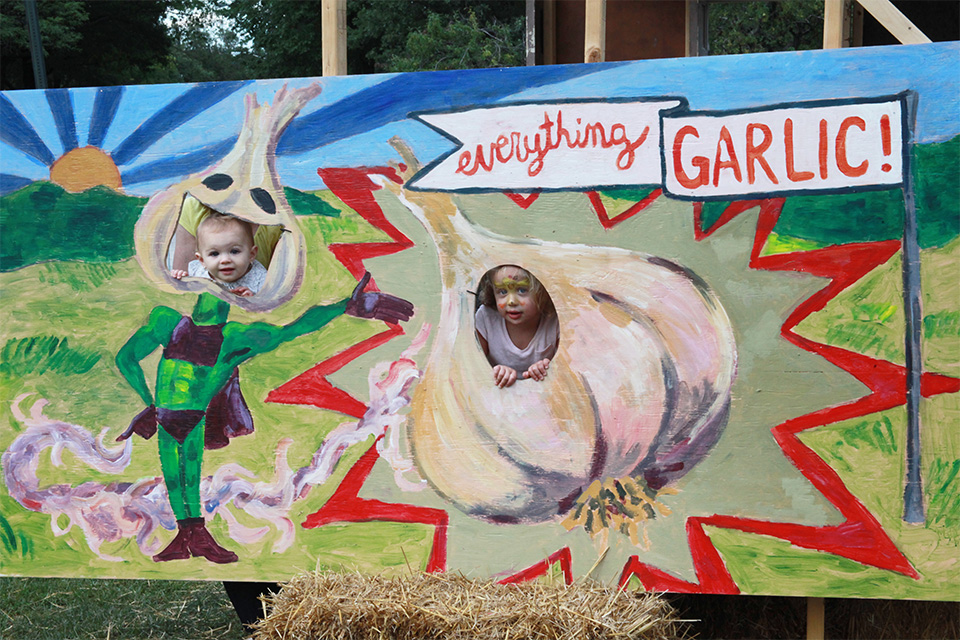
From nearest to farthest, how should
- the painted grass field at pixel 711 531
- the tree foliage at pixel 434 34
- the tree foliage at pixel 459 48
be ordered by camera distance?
the painted grass field at pixel 711 531 < the tree foliage at pixel 459 48 < the tree foliage at pixel 434 34

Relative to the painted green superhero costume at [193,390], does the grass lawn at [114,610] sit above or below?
below

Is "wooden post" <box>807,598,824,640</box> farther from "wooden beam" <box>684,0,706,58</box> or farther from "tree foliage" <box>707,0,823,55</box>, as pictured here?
"tree foliage" <box>707,0,823,55</box>

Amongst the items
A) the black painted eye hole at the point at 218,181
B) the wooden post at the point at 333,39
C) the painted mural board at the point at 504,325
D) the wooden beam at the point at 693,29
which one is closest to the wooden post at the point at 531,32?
the wooden beam at the point at 693,29

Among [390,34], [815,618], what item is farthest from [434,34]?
[815,618]

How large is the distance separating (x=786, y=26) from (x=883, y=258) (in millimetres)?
11752

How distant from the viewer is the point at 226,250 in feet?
13.4

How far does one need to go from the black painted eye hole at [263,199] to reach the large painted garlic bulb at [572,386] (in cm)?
52

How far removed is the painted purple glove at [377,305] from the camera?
3.99 meters

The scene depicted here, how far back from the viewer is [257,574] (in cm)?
412

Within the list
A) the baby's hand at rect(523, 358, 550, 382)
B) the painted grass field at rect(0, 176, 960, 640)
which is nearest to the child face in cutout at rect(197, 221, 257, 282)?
the painted grass field at rect(0, 176, 960, 640)

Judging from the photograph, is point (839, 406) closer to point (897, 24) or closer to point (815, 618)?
point (815, 618)

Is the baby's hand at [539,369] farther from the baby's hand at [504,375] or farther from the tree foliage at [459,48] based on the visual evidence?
the tree foliage at [459,48]

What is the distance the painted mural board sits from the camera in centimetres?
365

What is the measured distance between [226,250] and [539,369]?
4.66 feet
